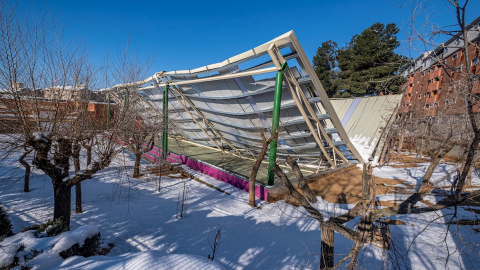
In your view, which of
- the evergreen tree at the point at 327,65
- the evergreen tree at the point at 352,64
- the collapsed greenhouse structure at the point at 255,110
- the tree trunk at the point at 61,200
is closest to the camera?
the tree trunk at the point at 61,200

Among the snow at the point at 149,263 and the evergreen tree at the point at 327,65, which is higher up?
the evergreen tree at the point at 327,65

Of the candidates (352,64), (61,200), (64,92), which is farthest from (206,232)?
(352,64)

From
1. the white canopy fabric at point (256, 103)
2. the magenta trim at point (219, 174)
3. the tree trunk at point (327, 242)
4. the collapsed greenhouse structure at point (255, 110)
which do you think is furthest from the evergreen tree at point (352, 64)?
the tree trunk at point (327, 242)

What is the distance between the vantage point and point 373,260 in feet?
12.8

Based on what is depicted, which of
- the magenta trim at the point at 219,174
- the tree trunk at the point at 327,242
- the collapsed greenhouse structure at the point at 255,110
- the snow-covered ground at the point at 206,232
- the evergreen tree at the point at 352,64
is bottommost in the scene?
the snow-covered ground at the point at 206,232

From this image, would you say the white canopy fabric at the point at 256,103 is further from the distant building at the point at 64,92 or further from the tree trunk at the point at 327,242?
the tree trunk at the point at 327,242

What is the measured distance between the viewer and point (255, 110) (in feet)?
27.5

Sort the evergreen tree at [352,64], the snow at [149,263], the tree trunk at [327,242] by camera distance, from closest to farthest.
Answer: the snow at [149,263] < the tree trunk at [327,242] < the evergreen tree at [352,64]

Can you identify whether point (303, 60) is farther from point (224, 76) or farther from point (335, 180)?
point (335, 180)

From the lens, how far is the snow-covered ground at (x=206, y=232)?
3066mm

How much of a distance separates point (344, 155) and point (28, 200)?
36.8ft

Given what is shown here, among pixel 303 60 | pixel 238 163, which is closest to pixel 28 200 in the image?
pixel 238 163

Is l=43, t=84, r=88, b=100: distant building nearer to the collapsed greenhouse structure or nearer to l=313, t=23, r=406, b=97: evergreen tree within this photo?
the collapsed greenhouse structure

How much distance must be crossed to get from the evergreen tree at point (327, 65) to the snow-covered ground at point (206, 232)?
852 inches
